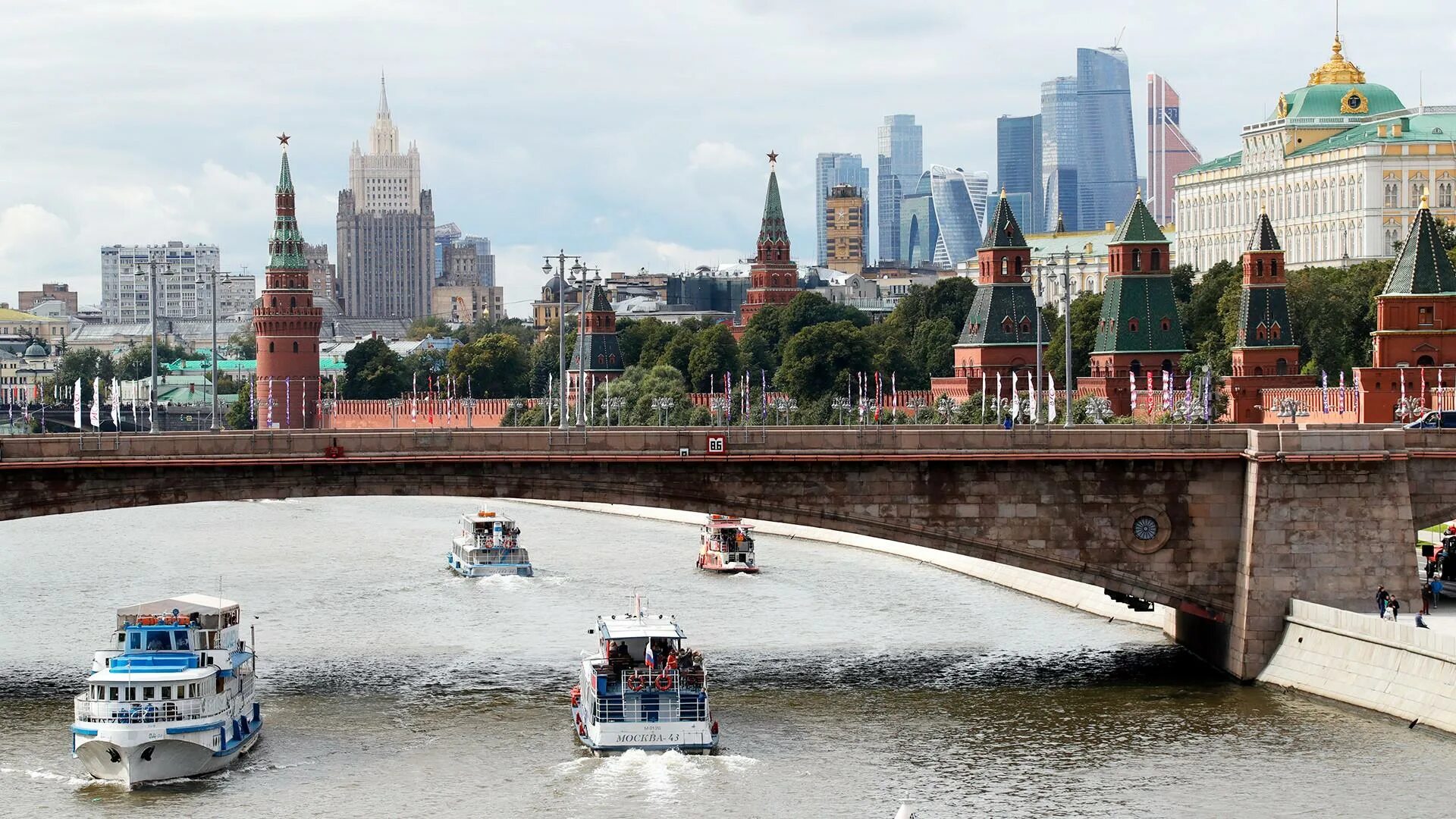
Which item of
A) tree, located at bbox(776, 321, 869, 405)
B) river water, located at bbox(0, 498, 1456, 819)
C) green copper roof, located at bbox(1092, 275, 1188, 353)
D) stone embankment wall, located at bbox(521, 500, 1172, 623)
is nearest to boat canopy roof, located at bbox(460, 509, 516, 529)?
river water, located at bbox(0, 498, 1456, 819)

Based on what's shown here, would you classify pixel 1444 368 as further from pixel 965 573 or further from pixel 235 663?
pixel 235 663

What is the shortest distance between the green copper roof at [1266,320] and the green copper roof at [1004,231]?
76.7 ft

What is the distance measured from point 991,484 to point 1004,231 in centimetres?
10607

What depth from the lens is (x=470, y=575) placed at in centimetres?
10538

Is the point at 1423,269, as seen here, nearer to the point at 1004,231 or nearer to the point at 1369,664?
the point at 1004,231

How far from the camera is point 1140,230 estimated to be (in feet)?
544

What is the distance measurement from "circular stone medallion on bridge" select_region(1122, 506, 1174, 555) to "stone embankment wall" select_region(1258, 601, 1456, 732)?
4.32m

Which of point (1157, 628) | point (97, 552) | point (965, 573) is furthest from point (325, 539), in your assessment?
point (1157, 628)

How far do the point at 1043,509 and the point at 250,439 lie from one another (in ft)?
72.7

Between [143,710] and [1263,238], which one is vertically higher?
[1263,238]

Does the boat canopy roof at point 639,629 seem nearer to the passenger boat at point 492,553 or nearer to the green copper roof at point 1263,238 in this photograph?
the passenger boat at point 492,553

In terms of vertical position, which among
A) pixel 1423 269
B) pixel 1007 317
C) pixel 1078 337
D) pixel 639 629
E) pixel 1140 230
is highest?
pixel 1140 230

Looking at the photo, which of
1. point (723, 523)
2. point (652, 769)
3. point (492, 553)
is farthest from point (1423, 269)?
point (652, 769)

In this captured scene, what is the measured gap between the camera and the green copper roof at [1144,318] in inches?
6629
